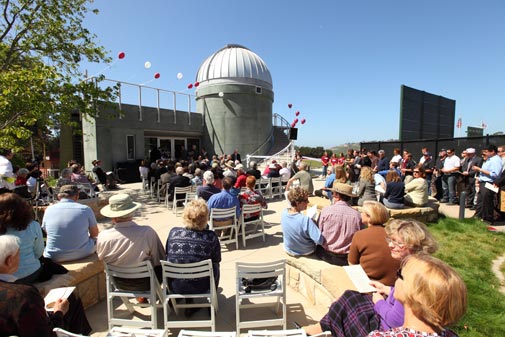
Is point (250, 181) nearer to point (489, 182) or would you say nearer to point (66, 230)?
point (66, 230)

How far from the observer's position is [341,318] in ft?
6.83

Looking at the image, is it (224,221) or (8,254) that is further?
(224,221)

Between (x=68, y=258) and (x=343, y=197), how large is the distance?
3.51m

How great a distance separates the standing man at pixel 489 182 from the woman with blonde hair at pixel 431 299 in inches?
257

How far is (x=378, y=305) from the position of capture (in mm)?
1945

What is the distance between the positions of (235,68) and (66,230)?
17062 millimetres

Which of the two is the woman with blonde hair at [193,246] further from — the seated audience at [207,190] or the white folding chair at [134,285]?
the seated audience at [207,190]

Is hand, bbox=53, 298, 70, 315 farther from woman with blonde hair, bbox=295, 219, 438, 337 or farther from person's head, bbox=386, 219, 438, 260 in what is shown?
person's head, bbox=386, 219, 438, 260

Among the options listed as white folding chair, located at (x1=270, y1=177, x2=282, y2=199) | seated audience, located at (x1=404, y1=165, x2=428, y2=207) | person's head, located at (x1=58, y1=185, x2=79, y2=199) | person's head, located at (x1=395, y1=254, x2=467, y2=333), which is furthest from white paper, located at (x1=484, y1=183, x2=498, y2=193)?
person's head, located at (x1=58, y1=185, x2=79, y2=199)

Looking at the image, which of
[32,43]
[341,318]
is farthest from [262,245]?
[32,43]

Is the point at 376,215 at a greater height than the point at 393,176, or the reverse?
the point at 393,176

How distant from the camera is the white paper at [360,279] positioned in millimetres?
2195

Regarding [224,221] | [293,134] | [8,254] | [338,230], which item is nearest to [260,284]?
[338,230]

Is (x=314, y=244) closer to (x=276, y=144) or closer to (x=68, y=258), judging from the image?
(x=68, y=258)
